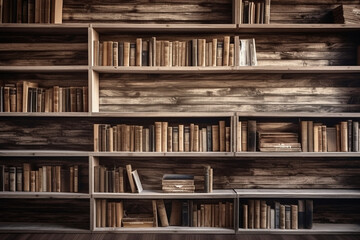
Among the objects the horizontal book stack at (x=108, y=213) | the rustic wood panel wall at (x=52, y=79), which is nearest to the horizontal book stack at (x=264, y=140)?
the horizontal book stack at (x=108, y=213)

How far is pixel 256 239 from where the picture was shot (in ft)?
10.7

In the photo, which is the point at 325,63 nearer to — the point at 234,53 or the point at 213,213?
the point at 234,53

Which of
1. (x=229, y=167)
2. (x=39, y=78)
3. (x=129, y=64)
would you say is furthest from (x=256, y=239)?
(x=39, y=78)

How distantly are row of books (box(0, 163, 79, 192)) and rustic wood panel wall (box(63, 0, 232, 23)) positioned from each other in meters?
1.59

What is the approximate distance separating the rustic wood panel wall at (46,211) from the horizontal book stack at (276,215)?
1.70m

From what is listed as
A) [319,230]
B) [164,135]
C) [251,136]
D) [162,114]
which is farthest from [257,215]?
[162,114]

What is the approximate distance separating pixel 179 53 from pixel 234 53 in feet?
1.74

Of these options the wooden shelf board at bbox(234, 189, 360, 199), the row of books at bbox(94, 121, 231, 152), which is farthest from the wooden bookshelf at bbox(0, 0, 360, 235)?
the row of books at bbox(94, 121, 231, 152)

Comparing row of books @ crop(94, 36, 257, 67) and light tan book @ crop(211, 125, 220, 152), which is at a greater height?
row of books @ crop(94, 36, 257, 67)

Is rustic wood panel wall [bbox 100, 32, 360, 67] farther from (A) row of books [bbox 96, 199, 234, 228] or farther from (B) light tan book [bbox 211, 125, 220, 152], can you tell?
(A) row of books [bbox 96, 199, 234, 228]

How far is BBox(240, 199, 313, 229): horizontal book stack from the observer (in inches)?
132

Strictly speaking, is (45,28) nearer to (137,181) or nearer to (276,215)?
(137,181)

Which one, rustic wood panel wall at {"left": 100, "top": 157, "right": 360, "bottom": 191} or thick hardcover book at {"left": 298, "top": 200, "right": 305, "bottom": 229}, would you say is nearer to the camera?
thick hardcover book at {"left": 298, "top": 200, "right": 305, "bottom": 229}

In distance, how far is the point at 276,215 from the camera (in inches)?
132
